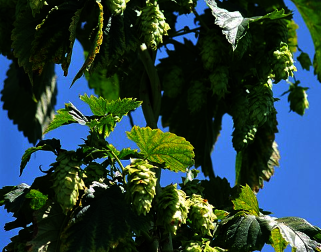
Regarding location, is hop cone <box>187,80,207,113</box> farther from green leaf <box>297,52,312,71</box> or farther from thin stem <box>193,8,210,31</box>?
green leaf <box>297,52,312,71</box>

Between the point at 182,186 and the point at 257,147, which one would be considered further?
the point at 257,147

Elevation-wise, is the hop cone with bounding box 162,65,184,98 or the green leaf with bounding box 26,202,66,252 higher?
the hop cone with bounding box 162,65,184,98

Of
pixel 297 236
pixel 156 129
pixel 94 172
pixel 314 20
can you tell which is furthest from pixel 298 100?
pixel 94 172

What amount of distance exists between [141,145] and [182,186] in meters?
0.22

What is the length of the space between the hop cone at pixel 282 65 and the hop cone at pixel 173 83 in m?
0.31

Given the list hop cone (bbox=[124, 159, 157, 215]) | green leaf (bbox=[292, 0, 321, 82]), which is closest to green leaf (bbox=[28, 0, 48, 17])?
hop cone (bbox=[124, 159, 157, 215])

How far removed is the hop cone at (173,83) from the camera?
213cm

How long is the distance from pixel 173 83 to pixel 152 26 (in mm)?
379

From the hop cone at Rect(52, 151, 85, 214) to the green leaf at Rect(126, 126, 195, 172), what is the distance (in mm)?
170

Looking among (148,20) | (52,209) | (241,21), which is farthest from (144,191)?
(241,21)

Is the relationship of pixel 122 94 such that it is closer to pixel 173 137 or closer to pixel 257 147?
pixel 257 147

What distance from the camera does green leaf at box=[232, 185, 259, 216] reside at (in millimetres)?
1806

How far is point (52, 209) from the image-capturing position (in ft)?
5.18

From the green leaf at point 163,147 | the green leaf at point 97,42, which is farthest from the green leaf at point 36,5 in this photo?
the green leaf at point 163,147
